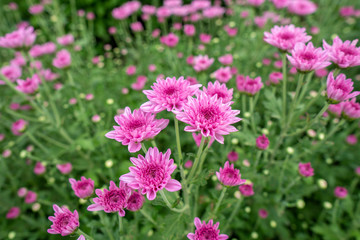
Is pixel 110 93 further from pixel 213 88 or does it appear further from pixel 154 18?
pixel 154 18

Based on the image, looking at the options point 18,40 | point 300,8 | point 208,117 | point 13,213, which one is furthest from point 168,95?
point 300,8

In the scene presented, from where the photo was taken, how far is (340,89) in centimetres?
146

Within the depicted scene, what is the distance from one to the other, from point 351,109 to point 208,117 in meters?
1.27

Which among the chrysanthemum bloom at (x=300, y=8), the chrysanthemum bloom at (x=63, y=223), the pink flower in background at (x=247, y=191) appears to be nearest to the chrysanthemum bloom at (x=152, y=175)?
the chrysanthemum bloom at (x=63, y=223)

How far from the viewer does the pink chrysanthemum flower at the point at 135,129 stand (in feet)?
3.97

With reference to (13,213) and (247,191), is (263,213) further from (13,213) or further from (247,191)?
(13,213)

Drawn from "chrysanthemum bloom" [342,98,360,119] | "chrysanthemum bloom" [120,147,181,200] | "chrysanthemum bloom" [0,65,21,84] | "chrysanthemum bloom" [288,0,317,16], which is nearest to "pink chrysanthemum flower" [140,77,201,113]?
Result: "chrysanthemum bloom" [120,147,181,200]

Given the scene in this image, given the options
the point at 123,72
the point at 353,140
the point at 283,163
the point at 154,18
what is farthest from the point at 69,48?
the point at 353,140

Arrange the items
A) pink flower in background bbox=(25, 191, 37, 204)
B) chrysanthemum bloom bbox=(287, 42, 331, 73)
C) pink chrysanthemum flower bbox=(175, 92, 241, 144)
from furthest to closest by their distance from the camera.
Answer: pink flower in background bbox=(25, 191, 37, 204)
chrysanthemum bloom bbox=(287, 42, 331, 73)
pink chrysanthemum flower bbox=(175, 92, 241, 144)

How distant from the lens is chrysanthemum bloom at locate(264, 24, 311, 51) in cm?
170

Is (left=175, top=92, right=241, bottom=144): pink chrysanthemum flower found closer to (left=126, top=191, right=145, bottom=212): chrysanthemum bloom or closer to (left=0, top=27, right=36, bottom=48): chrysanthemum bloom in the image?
(left=126, top=191, right=145, bottom=212): chrysanthemum bloom

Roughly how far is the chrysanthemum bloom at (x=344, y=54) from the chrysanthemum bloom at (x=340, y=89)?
0.43ft

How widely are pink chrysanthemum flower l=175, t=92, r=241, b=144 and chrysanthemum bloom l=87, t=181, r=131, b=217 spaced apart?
53 cm

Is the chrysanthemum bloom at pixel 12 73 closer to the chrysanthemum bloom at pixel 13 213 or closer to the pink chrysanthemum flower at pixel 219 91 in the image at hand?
the chrysanthemum bloom at pixel 13 213
